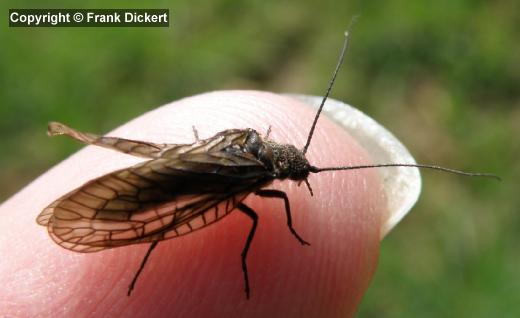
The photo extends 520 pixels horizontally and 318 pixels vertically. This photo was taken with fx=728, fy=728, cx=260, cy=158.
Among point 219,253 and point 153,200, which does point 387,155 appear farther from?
point 153,200

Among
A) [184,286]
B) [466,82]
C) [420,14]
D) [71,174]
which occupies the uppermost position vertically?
[420,14]

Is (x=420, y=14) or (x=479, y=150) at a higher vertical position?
(x=420, y=14)

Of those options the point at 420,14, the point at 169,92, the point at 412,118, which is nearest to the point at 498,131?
the point at 412,118

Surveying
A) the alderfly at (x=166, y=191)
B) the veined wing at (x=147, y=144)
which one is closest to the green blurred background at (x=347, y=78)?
the alderfly at (x=166, y=191)

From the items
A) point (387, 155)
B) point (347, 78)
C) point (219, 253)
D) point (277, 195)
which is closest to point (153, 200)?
point (219, 253)

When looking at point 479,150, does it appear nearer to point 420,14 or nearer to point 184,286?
point 420,14

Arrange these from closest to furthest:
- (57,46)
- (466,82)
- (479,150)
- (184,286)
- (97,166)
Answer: (184,286) < (97,166) < (479,150) < (466,82) < (57,46)

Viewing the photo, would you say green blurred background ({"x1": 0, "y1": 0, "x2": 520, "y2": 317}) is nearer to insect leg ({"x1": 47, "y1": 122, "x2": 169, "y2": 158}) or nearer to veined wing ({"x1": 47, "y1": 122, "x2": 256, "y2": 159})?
veined wing ({"x1": 47, "y1": 122, "x2": 256, "y2": 159})
